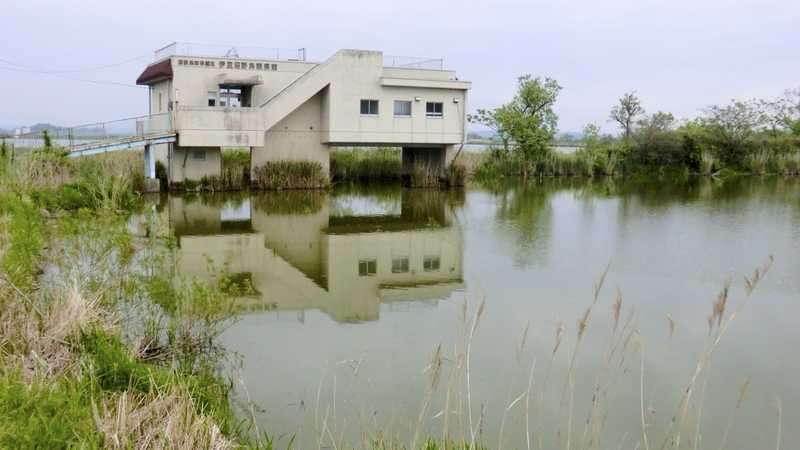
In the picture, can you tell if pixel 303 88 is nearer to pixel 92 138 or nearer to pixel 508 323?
pixel 92 138

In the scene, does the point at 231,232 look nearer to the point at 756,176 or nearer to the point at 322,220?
the point at 322,220

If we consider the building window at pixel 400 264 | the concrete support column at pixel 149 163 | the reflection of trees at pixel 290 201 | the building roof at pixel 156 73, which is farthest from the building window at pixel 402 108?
the building window at pixel 400 264

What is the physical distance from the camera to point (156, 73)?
86.7 feet

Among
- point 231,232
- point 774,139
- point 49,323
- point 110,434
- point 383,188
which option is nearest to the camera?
point 110,434

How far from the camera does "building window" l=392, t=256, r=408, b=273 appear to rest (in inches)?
476

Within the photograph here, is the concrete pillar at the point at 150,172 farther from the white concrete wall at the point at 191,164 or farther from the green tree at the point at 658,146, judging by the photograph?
the green tree at the point at 658,146

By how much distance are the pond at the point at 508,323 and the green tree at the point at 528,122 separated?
582 inches

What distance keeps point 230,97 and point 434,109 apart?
25.0 ft

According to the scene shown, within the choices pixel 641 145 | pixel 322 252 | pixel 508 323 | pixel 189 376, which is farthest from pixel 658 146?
pixel 189 376

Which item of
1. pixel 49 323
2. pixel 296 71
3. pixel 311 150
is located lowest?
pixel 49 323

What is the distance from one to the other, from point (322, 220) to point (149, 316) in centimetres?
1047

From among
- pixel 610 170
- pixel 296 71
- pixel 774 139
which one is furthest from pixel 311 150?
pixel 774 139

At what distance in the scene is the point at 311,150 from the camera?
26.6 metres

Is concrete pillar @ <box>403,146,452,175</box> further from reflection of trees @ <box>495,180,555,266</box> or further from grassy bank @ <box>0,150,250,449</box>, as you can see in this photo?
grassy bank @ <box>0,150,250,449</box>
